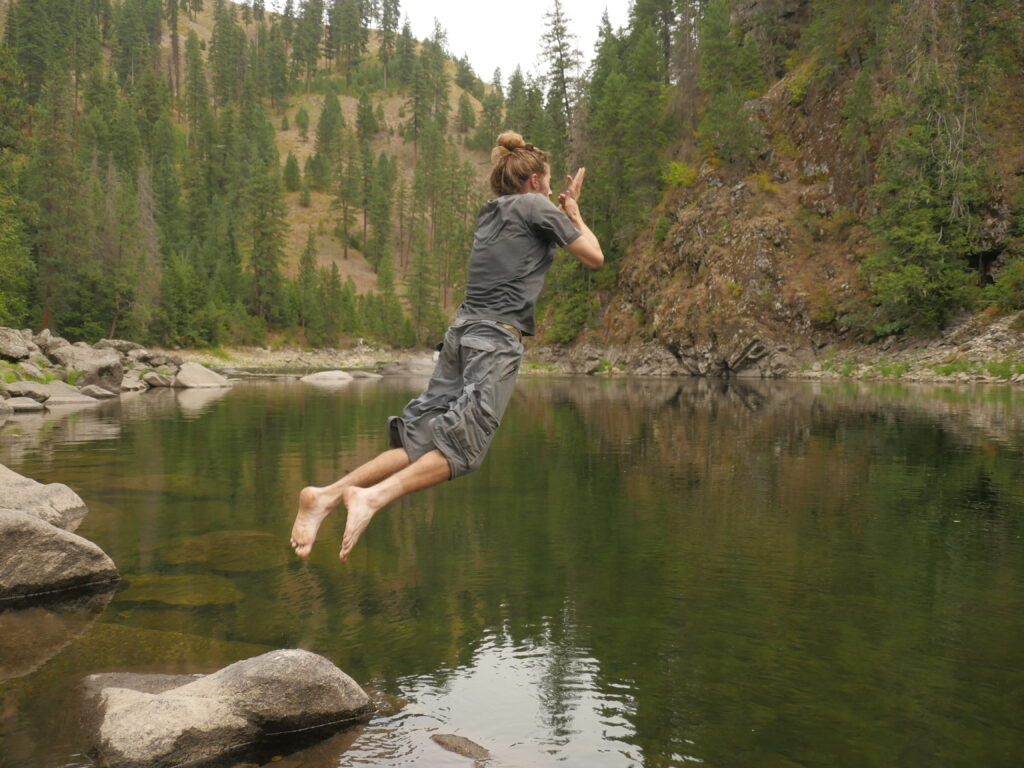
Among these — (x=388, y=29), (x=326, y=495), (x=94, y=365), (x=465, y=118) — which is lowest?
(x=94, y=365)

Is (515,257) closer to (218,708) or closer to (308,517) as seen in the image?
(308,517)

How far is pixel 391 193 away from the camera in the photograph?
4875 inches

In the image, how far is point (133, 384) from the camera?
34.1m

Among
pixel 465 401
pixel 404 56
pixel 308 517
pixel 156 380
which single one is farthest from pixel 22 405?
pixel 404 56

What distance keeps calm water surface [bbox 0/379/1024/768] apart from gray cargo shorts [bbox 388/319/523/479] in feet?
3.86

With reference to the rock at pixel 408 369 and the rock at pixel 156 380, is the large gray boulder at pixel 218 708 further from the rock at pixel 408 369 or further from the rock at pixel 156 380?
the rock at pixel 408 369

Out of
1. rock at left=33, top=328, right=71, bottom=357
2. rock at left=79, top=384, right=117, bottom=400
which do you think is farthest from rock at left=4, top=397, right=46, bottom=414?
rock at left=33, top=328, right=71, bottom=357

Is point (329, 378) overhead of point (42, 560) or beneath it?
beneath

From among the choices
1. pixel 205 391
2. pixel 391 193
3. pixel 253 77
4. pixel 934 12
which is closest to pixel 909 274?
pixel 934 12

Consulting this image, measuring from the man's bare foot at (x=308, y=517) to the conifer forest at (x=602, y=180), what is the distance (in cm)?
3422

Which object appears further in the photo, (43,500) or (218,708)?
(43,500)

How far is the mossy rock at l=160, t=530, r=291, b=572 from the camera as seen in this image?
247 inches

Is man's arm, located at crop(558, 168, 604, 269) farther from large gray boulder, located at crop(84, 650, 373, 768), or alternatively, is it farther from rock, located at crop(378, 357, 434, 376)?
rock, located at crop(378, 357, 434, 376)

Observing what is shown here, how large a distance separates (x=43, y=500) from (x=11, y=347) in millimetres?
23940
